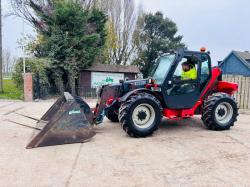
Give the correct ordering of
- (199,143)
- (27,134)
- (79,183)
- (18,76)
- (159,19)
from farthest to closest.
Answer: (159,19) < (18,76) < (27,134) < (199,143) < (79,183)

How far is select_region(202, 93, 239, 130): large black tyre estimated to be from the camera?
5.86 m

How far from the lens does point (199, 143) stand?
501 cm

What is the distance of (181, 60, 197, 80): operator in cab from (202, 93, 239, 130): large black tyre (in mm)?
672

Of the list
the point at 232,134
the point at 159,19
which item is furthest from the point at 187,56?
the point at 159,19

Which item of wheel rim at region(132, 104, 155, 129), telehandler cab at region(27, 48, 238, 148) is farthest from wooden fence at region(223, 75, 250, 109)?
wheel rim at region(132, 104, 155, 129)

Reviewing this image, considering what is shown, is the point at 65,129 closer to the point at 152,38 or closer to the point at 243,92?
the point at 243,92

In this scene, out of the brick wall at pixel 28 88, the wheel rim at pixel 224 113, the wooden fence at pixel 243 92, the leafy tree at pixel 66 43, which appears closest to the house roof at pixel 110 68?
the leafy tree at pixel 66 43

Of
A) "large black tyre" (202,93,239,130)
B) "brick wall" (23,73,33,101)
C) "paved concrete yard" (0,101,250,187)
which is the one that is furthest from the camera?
"brick wall" (23,73,33,101)

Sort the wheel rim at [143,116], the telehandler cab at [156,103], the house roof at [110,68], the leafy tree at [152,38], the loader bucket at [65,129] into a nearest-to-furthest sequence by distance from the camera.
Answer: the loader bucket at [65,129], the telehandler cab at [156,103], the wheel rim at [143,116], the house roof at [110,68], the leafy tree at [152,38]

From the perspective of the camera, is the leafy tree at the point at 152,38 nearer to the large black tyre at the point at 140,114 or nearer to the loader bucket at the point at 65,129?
the large black tyre at the point at 140,114

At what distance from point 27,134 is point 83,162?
2.28 m

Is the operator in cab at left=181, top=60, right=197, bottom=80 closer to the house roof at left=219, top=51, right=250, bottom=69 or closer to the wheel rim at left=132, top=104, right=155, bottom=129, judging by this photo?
the wheel rim at left=132, top=104, right=155, bottom=129

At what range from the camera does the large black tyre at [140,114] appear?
5152 millimetres

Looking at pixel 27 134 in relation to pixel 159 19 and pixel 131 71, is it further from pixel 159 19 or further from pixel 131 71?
pixel 159 19
